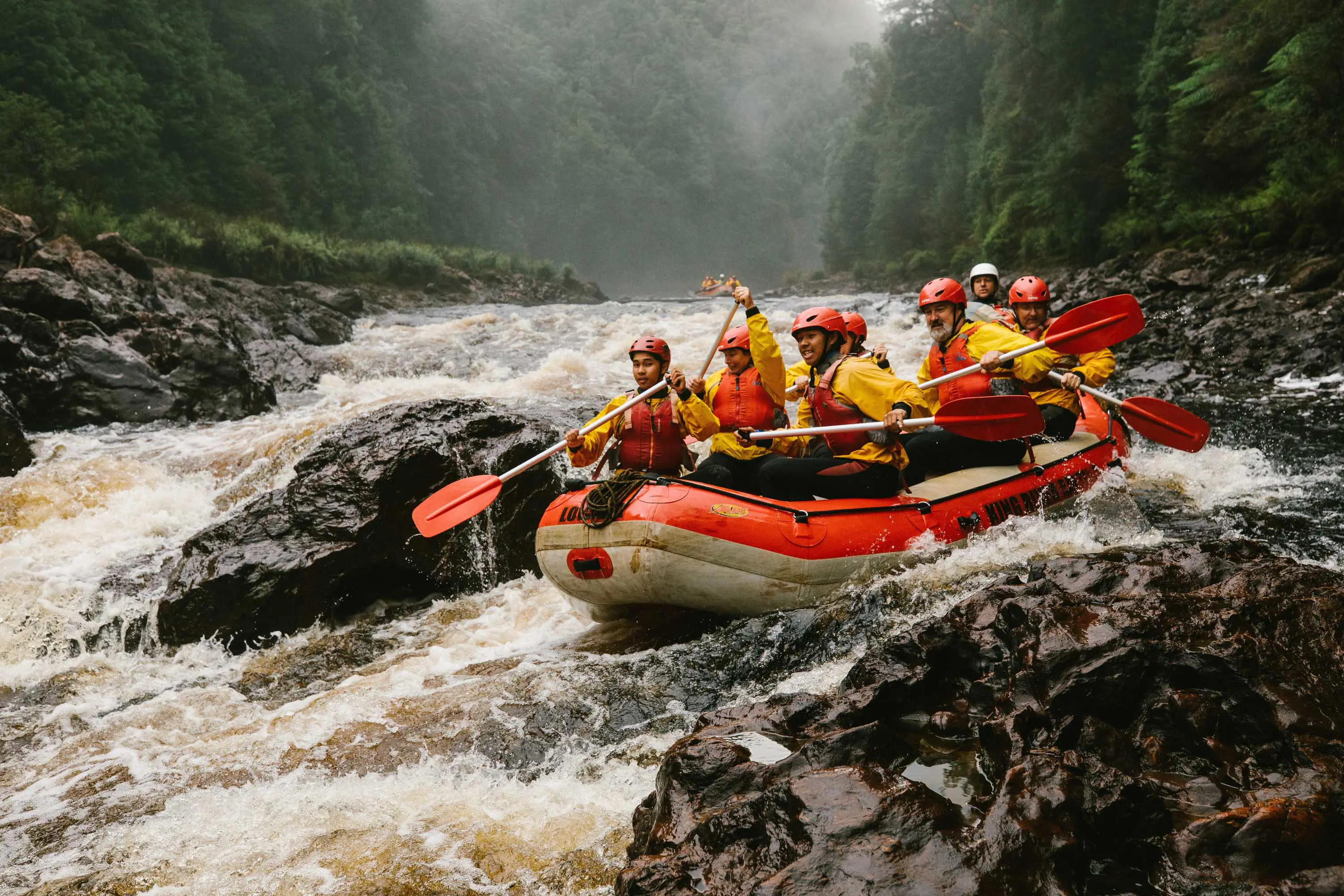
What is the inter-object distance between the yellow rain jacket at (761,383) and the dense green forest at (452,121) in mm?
18075

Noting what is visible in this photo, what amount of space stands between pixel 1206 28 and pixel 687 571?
63.8 ft

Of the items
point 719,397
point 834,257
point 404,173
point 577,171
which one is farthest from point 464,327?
point 577,171

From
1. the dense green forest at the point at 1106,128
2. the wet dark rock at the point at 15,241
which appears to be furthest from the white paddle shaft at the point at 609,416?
the dense green forest at the point at 1106,128

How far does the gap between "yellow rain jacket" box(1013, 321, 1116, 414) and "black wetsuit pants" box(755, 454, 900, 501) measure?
5.44ft

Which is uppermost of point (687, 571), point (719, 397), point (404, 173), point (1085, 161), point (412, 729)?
point (404, 173)

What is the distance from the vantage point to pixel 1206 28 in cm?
1794

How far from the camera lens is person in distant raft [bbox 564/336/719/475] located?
562 centimetres

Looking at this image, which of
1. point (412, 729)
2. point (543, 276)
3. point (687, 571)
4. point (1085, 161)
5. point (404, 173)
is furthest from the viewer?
point (404, 173)

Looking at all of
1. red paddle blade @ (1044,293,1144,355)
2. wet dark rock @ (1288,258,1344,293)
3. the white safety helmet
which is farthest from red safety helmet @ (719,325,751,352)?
wet dark rock @ (1288,258,1344,293)

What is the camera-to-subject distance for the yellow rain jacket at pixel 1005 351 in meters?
5.71

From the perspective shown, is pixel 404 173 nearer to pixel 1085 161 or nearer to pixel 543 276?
pixel 543 276

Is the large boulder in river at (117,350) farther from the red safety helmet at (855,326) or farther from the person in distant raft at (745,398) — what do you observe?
the red safety helmet at (855,326)

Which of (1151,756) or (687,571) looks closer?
(1151,756)

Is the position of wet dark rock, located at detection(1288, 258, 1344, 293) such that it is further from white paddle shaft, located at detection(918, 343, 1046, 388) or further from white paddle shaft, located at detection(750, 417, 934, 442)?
white paddle shaft, located at detection(750, 417, 934, 442)
